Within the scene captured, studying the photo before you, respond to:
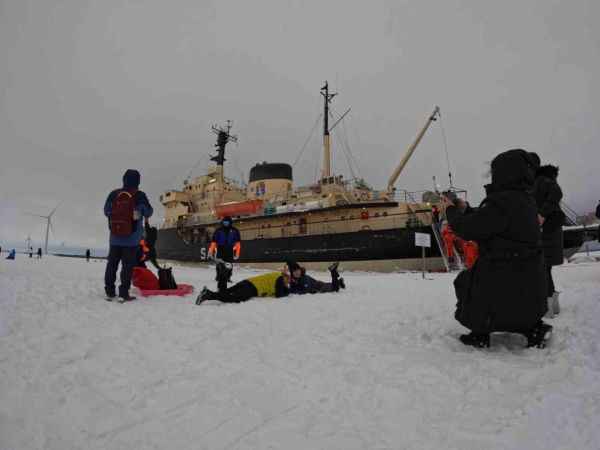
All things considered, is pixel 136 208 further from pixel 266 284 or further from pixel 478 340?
pixel 478 340

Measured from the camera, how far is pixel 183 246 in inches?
1013

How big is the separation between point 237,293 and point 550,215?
3.79m

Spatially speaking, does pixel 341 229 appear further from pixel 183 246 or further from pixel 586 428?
pixel 586 428

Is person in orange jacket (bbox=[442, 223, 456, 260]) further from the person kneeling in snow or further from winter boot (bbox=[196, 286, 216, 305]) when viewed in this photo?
winter boot (bbox=[196, 286, 216, 305])

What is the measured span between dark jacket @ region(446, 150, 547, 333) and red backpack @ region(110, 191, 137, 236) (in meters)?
3.86

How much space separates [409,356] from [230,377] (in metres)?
1.20

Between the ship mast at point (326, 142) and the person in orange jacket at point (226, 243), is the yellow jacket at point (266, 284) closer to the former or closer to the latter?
the person in orange jacket at point (226, 243)

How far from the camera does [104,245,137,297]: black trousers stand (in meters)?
4.14

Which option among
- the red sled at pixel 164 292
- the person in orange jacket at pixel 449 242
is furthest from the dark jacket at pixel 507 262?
the person in orange jacket at pixel 449 242

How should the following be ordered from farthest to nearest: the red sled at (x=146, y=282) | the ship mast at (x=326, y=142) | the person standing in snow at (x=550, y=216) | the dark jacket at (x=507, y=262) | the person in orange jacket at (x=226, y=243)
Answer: the ship mast at (x=326, y=142)
the person in orange jacket at (x=226, y=243)
the red sled at (x=146, y=282)
the person standing in snow at (x=550, y=216)
the dark jacket at (x=507, y=262)

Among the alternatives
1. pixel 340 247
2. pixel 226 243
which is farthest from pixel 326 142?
pixel 226 243

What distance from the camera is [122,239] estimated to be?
4.26m

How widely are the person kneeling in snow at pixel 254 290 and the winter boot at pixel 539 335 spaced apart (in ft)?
10.6

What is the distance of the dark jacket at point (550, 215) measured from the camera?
130 inches
